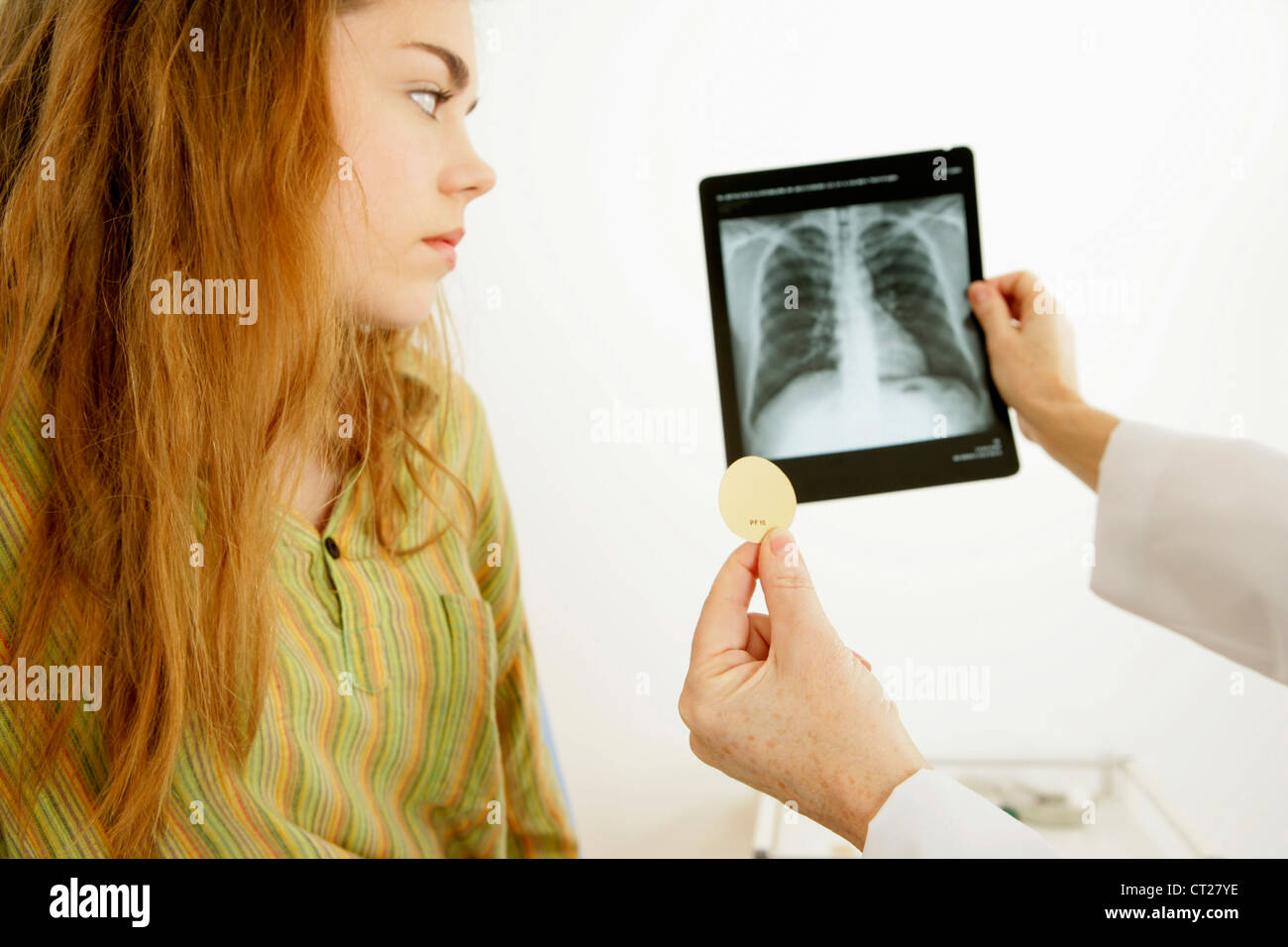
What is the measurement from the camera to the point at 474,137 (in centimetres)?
106

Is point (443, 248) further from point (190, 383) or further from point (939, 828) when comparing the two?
point (939, 828)

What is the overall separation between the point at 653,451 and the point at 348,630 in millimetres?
445

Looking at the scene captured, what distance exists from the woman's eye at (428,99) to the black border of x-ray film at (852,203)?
0.26 metres

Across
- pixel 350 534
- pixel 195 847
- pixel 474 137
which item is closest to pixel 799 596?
pixel 350 534

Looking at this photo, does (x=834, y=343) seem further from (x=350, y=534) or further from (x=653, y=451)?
(x=350, y=534)

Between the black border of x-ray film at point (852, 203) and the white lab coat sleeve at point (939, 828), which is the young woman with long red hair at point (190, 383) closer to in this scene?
the black border of x-ray film at point (852, 203)

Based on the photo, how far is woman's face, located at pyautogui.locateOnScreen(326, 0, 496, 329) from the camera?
31.2 inches

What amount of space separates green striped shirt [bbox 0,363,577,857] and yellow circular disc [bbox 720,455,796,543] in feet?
1.12

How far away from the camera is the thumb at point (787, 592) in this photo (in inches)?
26.1

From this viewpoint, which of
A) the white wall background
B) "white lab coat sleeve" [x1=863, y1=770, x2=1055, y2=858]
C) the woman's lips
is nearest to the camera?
"white lab coat sleeve" [x1=863, y1=770, x2=1055, y2=858]

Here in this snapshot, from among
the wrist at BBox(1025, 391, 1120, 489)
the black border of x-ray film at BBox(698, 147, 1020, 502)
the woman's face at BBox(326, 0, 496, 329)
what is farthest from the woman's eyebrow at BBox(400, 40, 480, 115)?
the wrist at BBox(1025, 391, 1120, 489)

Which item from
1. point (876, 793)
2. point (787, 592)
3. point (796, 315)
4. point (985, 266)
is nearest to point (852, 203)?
point (796, 315)

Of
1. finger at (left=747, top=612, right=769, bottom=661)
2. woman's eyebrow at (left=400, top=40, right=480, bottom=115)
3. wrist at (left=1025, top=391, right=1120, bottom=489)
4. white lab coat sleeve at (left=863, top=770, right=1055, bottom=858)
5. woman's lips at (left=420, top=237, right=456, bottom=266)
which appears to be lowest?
white lab coat sleeve at (left=863, top=770, right=1055, bottom=858)

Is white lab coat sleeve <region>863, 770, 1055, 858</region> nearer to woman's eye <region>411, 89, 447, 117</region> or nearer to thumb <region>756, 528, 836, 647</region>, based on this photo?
thumb <region>756, 528, 836, 647</region>
